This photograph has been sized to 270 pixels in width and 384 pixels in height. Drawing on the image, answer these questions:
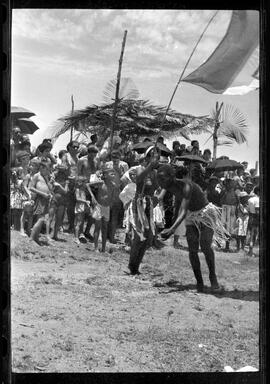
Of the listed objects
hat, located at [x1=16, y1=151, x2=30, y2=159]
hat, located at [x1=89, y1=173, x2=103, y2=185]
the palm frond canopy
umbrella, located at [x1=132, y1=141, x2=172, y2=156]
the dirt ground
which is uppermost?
the palm frond canopy

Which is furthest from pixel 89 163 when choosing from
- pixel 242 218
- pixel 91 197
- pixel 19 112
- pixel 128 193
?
pixel 242 218

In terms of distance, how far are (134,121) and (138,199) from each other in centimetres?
55

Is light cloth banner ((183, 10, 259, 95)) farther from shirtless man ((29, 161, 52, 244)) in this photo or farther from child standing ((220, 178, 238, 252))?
shirtless man ((29, 161, 52, 244))

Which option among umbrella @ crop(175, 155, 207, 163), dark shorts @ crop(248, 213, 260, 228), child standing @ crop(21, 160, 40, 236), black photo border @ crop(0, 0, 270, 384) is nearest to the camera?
black photo border @ crop(0, 0, 270, 384)

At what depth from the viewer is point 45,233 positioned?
14.1 feet

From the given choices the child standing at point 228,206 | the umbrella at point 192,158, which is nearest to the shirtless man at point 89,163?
the umbrella at point 192,158

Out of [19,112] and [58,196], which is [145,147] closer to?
[58,196]

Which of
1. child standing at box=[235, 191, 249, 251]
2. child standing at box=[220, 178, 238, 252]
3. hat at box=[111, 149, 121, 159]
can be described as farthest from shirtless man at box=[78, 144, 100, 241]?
child standing at box=[235, 191, 249, 251]

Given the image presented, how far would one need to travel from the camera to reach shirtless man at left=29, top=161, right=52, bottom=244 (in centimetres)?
421

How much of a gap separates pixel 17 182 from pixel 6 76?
0.69 m

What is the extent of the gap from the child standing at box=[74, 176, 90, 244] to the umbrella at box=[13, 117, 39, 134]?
48 cm

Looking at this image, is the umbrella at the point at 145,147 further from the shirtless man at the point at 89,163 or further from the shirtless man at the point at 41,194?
the shirtless man at the point at 41,194
